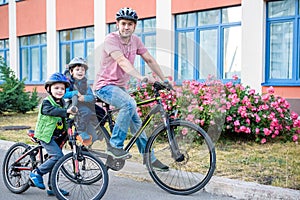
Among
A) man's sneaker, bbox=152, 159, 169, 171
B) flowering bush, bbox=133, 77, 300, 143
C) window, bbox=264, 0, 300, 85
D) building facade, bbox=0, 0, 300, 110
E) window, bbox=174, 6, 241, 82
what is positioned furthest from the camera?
window, bbox=174, 6, 241, 82

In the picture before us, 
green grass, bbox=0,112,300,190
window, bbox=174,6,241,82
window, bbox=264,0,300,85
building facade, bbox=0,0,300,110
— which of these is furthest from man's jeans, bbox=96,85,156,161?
window, bbox=264,0,300,85

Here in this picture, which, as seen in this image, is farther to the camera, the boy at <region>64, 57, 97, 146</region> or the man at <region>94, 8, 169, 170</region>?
the boy at <region>64, 57, 97, 146</region>

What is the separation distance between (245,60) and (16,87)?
728cm

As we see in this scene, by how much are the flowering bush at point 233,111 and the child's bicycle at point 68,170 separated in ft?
8.80

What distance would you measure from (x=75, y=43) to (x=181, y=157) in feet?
47.9

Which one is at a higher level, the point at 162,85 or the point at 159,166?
the point at 162,85

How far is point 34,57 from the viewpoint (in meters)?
21.5

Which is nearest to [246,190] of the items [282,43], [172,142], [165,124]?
[172,142]

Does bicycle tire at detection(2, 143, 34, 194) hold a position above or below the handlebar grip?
below

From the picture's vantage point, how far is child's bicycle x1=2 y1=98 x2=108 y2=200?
175 inches

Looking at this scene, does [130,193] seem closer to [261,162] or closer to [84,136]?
[84,136]

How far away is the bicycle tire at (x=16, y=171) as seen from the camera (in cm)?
502

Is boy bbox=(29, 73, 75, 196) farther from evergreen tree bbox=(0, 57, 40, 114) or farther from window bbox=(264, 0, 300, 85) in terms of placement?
evergreen tree bbox=(0, 57, 40, 114)

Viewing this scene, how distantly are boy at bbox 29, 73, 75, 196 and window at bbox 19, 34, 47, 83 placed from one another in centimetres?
1642
